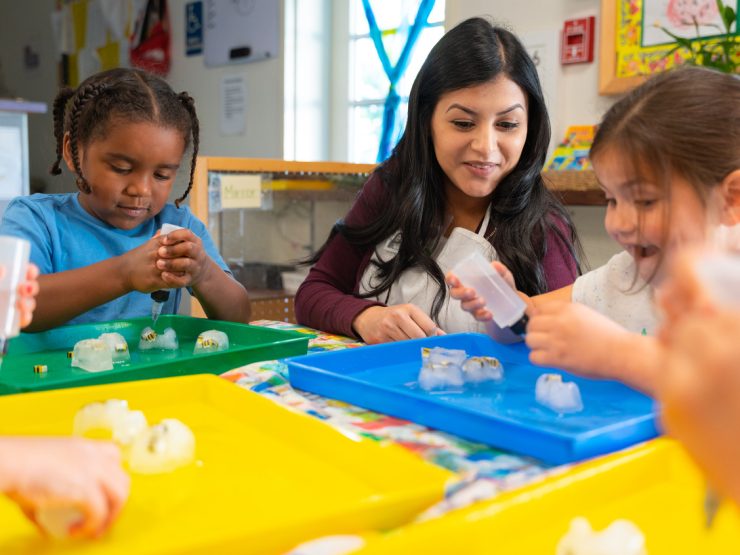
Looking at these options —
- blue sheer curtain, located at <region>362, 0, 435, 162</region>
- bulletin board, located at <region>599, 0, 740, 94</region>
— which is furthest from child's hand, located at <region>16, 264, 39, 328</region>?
blue sheer curtain, located at <region>362, 0, 435, 162</region>

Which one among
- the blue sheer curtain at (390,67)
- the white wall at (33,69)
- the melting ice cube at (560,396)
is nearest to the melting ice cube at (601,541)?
the melting ice cube at (560,396)

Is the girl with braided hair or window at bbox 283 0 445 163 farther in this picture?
window at bbox 283 0 445 163

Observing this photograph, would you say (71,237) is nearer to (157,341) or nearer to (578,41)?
(157,341)

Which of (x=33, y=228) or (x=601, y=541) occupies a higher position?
(x=33, y=228)

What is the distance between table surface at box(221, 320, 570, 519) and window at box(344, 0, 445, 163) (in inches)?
90.1

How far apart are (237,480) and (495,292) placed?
41 cm

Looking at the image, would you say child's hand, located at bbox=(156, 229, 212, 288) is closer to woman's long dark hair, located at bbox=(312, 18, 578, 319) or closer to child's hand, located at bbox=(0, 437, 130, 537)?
woman's long dark hair, located at bbox=(312, 18, 578, 319)

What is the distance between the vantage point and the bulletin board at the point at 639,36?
2105 millimetres

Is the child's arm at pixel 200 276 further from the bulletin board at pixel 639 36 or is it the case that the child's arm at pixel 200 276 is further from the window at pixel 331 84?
the window at pixel 331 84

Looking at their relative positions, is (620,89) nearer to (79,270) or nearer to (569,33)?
(569,33)

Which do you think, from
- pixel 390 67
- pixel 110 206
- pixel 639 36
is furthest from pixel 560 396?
pixel 390 67

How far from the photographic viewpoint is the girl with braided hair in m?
1.12

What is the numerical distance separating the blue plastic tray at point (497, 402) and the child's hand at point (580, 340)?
0.17ft

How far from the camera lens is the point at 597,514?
1.57ft
